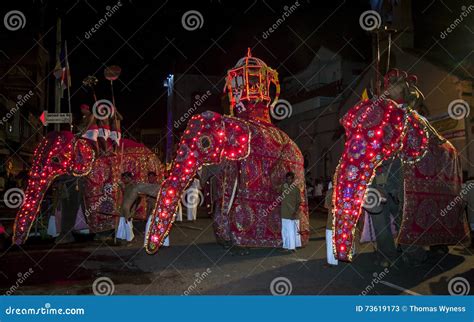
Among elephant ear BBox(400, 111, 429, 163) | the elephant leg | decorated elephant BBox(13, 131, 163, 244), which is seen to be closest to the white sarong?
the elephant leg

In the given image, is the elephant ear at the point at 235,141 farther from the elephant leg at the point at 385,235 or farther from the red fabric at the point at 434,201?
the red fabric at the point at 434,201

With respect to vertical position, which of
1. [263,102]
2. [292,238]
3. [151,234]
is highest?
[263,102]

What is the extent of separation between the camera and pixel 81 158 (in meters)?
8.75

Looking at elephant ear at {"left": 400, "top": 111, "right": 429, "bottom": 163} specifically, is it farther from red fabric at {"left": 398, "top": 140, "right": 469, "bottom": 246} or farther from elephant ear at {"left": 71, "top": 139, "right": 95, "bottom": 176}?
elephant ear at {"left": 71, "top": 139, "right": 95, "bottom": 176}

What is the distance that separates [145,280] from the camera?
5695mm

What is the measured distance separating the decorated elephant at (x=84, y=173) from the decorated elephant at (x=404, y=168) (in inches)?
209

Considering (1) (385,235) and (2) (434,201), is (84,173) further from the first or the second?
(2) (434,201)

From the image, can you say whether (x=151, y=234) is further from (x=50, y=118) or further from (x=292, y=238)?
(x=50, y=118)

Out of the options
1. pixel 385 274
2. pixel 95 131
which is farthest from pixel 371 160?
pixel 95 131

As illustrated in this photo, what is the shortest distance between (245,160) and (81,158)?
130 inches

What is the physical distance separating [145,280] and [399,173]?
3688mm

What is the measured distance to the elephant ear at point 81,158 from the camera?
8695 millimetres

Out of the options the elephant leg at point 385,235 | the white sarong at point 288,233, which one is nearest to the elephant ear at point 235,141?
the white sarong at point 288,233

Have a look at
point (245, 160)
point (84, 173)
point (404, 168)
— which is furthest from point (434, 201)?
point (84, 173)
